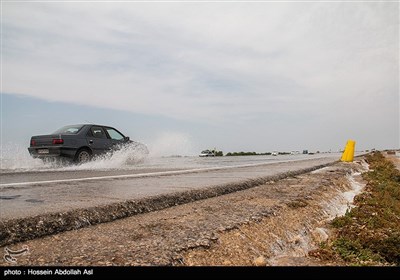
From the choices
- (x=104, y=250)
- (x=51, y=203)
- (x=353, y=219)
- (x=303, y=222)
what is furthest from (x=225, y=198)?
(x=104, y=250)

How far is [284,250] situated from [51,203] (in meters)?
2.50

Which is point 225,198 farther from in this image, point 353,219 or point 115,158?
point 115,158

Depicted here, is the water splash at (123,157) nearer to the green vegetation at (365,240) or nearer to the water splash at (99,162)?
the water splash at (99,162)

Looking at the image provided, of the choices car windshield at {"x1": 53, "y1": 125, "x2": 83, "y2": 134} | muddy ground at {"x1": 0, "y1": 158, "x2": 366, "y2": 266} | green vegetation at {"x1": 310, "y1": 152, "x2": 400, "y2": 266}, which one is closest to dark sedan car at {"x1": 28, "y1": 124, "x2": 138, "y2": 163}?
car windshield at {"x1": 53, "y1": 125, "x2": 83, "y2": 134}

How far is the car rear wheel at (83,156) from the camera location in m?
12.8

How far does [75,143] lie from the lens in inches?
503

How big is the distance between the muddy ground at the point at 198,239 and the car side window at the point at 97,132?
1027 centimetres

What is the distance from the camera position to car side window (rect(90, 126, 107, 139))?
13.8 metres

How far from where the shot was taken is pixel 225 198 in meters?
4.84

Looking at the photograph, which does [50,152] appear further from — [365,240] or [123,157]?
[365,240]

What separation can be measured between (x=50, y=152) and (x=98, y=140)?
2038 mm

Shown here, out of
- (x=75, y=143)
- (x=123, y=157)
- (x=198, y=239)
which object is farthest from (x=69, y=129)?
(x=198, y=239)
